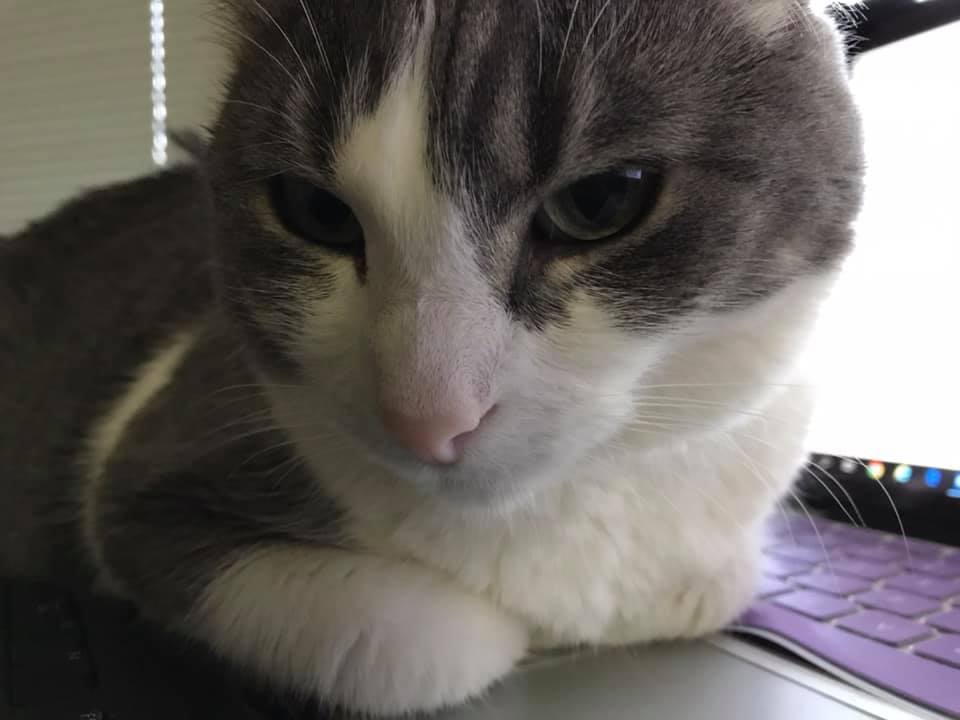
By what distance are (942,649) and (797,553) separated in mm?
375

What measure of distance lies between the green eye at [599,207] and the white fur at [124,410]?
69 cm

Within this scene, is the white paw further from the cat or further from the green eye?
the green eye

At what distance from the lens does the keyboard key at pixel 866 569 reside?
99cm

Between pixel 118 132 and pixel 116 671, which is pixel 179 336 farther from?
pixel 118 132

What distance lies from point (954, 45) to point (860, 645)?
888 millimetres

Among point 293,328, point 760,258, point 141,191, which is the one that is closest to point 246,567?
point 293,328

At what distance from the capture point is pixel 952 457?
3.80 feet

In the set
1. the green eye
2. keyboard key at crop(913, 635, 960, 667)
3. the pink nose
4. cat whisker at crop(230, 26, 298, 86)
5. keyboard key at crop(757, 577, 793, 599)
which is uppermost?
cat whisker at crop(230, 26, 298, 86)

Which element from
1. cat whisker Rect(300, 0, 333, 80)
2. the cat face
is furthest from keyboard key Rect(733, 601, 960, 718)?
cat whisker Rect(300, 0, 333, 80)

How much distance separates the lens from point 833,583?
3.18 feet

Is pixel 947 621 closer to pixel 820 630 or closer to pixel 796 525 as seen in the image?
pixel 820 630

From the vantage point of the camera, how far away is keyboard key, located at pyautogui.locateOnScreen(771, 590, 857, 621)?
0.86 meters

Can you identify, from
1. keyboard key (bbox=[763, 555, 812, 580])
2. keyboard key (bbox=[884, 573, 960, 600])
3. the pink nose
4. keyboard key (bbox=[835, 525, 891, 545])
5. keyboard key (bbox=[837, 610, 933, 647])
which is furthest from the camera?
keyboard key (bbox=[835, 525, 891, 545])

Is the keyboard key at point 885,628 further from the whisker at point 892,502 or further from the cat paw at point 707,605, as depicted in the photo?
the whisker at point 892,502
